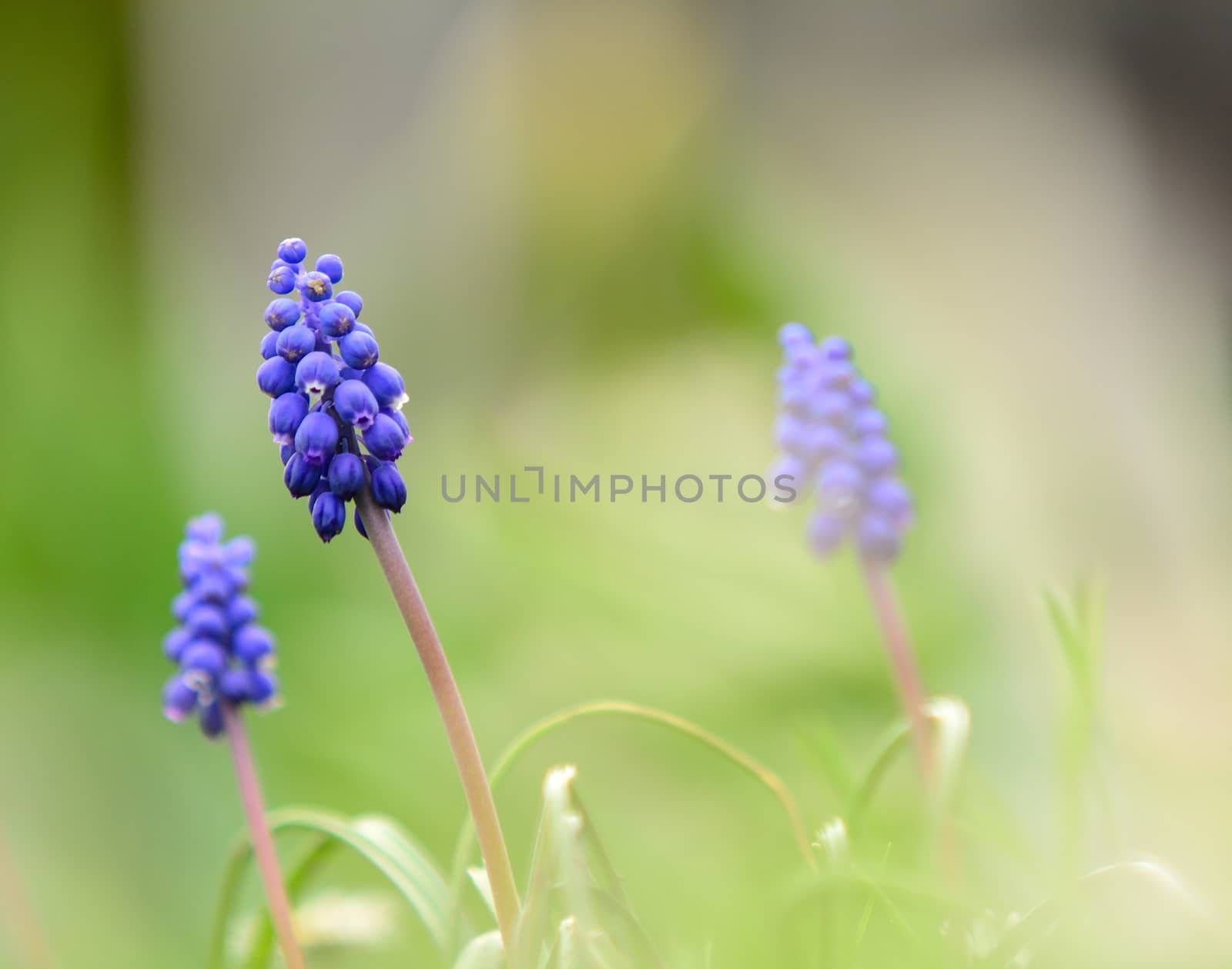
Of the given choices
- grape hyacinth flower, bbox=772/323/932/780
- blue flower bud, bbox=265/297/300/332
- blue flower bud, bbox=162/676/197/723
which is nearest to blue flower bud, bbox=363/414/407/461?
blue flower bud, bbox=265/297/300/332

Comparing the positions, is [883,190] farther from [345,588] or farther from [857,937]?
[857,937]

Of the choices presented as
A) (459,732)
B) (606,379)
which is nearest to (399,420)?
(459,732)

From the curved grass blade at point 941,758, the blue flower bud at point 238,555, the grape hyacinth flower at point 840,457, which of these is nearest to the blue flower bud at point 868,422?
the grape hyacinth flower at point 840,457

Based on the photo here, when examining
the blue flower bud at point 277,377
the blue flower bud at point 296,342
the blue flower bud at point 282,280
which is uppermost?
the blue flower bud at point 282,280

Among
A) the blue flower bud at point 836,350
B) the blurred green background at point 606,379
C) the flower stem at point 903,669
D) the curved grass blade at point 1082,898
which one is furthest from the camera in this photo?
the blurred green background at point 606,379

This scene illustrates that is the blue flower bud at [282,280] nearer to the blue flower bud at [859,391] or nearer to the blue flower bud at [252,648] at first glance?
the blue flower bud at [252,648]

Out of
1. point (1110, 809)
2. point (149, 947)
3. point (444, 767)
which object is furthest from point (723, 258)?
point (1110, 809)
